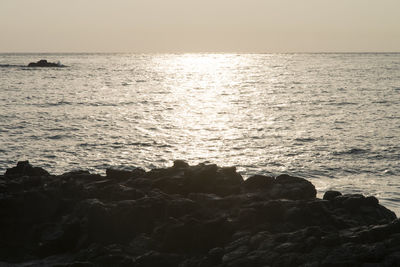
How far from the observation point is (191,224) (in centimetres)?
1872

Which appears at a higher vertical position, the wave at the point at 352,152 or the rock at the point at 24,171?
the rock at the point at 24,171

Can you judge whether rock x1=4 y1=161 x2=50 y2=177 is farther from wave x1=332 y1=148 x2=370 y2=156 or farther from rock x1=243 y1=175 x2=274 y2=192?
wave x1=332 y1=148 x2=370 y2=156

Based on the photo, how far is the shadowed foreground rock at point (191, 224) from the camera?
51.4 feet

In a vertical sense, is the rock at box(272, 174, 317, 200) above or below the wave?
above

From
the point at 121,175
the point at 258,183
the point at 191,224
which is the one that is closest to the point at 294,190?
the point at 258,183

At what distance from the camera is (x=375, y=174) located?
116 feet

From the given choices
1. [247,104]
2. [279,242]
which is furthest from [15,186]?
[247,104]

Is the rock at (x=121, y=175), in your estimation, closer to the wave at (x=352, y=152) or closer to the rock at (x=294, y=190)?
the rock at (x=294, y=190)

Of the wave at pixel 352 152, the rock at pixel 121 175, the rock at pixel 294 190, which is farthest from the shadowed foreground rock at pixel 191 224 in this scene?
the wave at pixel 352 152

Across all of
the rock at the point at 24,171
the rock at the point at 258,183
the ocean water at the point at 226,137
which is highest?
the rock at the point at 258,183

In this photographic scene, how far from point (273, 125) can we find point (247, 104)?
1193 inches

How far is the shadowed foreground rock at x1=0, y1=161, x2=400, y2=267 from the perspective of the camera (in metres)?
15.7

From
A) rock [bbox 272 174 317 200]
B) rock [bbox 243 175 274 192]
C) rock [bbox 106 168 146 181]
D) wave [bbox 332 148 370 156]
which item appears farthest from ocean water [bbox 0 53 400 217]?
rock [bbox 106 168 146 181]

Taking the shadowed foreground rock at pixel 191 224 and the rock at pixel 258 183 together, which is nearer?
the shadowed foreground rock at pixel 191 224
